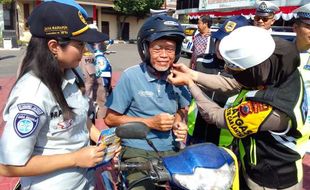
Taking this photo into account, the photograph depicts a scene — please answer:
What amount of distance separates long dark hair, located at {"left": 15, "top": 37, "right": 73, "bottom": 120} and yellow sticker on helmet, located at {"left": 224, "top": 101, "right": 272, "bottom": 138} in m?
0.84

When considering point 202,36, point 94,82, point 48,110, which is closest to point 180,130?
point 48,110

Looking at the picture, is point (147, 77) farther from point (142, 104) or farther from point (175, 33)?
point (175, 33)

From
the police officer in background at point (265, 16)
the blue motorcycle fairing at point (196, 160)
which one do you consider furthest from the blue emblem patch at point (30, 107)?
the police officer in background at point (265, 16)

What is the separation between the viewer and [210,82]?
2.45 meters

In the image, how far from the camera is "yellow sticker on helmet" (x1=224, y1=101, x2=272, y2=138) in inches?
64.9

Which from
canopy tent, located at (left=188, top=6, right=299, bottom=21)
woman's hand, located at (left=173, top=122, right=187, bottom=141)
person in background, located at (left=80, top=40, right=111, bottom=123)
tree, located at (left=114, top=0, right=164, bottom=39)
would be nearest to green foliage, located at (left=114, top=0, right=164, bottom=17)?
tree, located at (left=114, top=0, right=164, bottom=39)

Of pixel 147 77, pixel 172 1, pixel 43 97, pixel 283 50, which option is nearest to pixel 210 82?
pixel 147 77

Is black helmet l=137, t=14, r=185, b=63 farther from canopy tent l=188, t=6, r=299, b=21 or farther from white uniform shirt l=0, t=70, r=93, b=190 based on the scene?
canopy tent l=188, t=6, r=299, b=21

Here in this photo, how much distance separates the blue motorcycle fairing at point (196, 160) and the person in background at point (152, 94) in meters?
0.58

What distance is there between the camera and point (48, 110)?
1.58 metres

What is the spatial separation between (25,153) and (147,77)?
3.26 ft

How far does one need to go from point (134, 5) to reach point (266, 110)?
31350mm

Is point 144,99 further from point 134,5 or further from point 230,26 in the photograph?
point 134,5

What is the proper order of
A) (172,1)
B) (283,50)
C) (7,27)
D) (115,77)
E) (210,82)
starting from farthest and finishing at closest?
(172,1)
(7,27)
(115,77)
(210,82)
(283,50)
